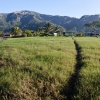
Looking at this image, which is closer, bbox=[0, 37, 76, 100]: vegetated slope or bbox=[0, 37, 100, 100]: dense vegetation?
bbox=[0, 37, 100, 100]: dense vegetation

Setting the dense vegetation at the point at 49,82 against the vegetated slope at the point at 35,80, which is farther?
the vegetated slope at the point at 35,80

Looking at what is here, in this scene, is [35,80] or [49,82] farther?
[35,80]

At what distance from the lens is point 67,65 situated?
1630 cm

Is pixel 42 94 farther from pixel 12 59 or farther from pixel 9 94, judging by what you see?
pixel 12 59

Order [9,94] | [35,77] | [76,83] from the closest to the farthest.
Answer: [9,94] → [76,83] → [35,77]

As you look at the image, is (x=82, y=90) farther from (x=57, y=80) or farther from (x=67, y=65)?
(x=67, y=65)

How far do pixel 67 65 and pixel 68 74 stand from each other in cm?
225

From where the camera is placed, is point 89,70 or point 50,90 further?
point 89,70

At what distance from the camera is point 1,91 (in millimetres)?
11641

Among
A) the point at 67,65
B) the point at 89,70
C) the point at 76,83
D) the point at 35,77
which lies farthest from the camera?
the point at 67,65

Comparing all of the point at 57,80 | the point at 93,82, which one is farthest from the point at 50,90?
the point at 93,82

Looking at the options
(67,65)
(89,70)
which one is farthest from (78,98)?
(67,65)

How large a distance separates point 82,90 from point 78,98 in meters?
0.76

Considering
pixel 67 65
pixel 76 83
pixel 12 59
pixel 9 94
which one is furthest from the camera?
pixel 12 59
